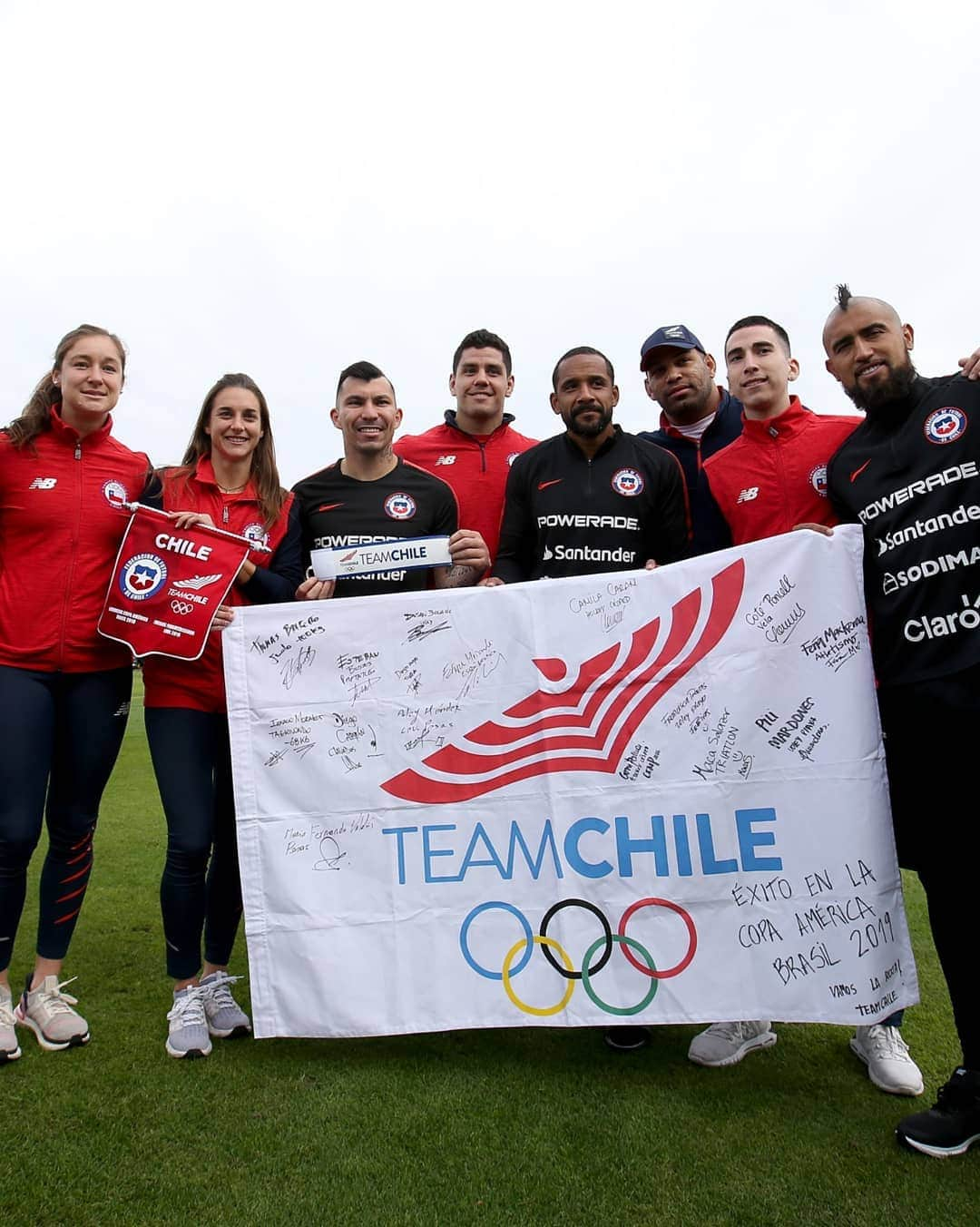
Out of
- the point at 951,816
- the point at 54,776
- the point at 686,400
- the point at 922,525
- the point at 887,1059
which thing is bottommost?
the point at 887,1059

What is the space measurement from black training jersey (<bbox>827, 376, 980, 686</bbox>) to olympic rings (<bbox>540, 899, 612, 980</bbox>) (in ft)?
4.13

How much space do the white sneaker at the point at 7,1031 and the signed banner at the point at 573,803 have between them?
0.86 metres

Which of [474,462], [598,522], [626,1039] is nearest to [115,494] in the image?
[474,462]

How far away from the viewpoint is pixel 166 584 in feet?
11.1

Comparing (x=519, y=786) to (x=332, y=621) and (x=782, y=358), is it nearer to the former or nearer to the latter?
(x=332, y=621)

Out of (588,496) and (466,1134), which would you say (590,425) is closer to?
(588,496)

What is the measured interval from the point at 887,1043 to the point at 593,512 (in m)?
2.22

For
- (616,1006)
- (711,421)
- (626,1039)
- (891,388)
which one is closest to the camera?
(891,388)

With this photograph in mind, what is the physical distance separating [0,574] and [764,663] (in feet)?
9.38

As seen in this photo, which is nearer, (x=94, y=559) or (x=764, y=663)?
(x=764, y=663)

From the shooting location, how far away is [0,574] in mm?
3389

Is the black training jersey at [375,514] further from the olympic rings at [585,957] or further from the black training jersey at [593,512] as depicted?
the olympic rings at [585,957]

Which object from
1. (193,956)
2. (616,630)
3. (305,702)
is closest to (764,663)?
(616,630)

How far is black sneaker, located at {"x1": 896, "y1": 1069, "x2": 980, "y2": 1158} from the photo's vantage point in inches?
100
